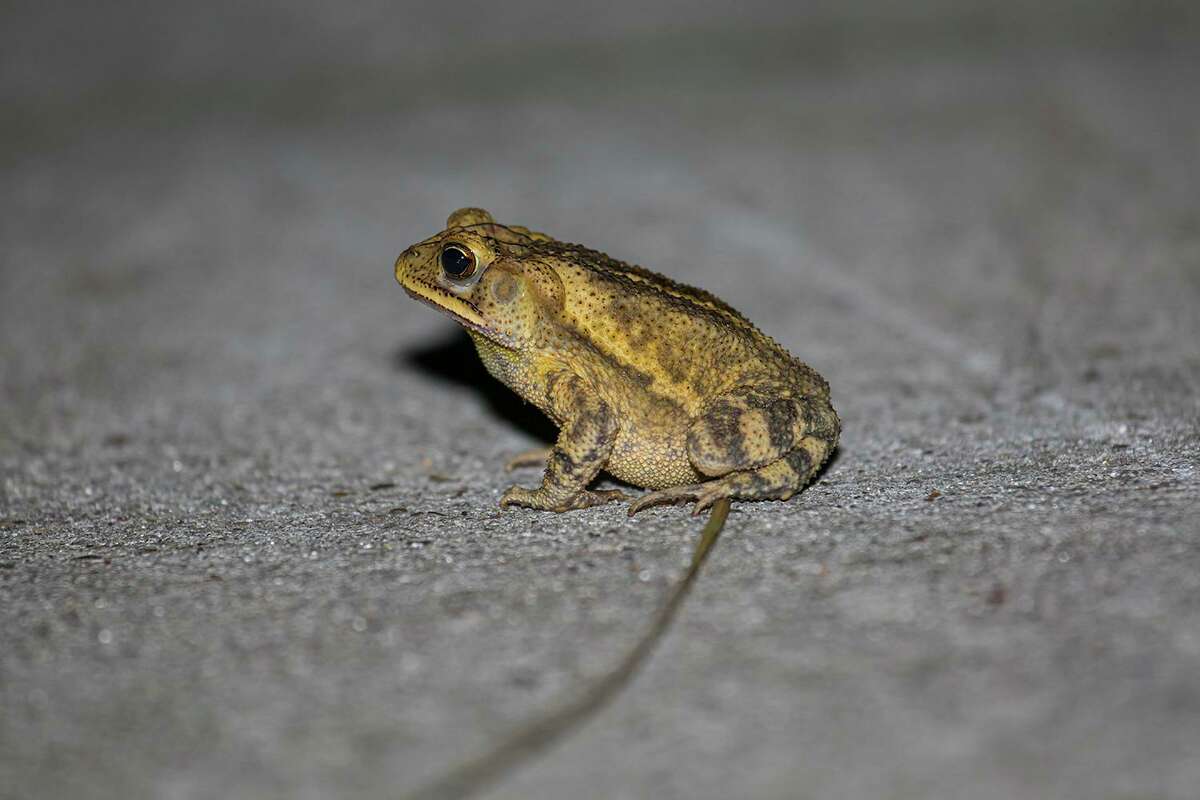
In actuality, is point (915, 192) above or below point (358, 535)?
above

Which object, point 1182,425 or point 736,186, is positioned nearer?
point 1182,425

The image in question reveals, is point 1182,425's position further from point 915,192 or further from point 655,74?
point 655,74

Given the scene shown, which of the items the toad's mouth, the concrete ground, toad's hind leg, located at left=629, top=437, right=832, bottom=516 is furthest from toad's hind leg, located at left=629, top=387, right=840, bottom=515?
the toad's mouth

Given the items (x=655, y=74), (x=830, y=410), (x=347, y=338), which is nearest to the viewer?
(x=830, y=410)

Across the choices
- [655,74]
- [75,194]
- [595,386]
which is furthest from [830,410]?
[655,74]

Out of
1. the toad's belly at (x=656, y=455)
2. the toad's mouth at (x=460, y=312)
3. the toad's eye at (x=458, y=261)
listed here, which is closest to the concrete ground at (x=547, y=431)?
the toad's belly at (x=656, y=455)

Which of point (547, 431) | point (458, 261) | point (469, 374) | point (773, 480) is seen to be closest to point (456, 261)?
point (458, 261)

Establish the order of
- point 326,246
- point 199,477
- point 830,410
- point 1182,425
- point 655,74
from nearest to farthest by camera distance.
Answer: point 830,410 < point 1182,425 < point 199,477 < point 326,246 < point 655,74

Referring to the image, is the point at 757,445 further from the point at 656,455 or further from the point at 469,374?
the point at 469,374
